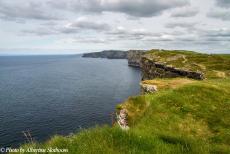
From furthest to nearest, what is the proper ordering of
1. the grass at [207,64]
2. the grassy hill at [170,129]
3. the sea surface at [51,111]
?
the grass at [207,64] → the sea surface at [51,111] → the grassy hill at [170,129]

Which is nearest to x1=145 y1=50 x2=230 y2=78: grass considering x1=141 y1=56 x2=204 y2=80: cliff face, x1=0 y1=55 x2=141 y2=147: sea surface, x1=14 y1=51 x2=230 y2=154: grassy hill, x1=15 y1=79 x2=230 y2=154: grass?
x1=141 y1=56 x2=204 y2=80: cliff face

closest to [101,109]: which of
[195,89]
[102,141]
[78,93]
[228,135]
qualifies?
[78,93]

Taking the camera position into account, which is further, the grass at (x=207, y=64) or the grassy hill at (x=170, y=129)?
the grass at (x=207, y=64)

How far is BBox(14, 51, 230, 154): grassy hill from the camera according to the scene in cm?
840

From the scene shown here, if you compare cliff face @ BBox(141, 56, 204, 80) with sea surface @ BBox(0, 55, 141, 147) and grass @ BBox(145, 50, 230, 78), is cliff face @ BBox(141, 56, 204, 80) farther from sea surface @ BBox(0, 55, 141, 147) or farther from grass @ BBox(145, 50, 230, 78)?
sea surface @ BBox(0, 55, 141, 147)

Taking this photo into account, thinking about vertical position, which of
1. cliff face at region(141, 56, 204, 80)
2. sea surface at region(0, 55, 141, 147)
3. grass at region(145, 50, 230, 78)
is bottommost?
sea surface at region(0, 55, 141, 147)

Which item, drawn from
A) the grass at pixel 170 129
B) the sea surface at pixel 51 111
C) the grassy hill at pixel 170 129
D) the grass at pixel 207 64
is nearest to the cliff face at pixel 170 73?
the grass at pixel 207 64

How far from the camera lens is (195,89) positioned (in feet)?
79.3

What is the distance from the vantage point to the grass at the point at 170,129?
331 inches

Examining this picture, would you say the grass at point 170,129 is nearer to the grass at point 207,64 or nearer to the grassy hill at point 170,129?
the grassy hill at point 170,129

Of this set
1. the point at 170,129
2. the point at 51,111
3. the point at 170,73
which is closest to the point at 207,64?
the point at 170,73

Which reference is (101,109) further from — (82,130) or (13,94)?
(82,130)

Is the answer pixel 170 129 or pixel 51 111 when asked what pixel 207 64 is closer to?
pixel 51 111

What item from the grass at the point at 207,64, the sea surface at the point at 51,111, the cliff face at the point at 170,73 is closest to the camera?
the sea surface at the point at 51,111
